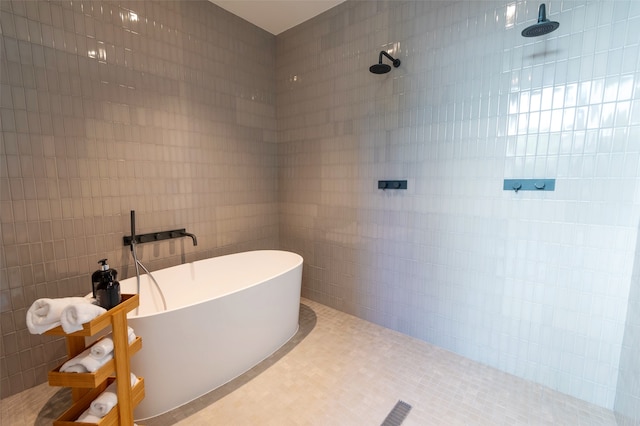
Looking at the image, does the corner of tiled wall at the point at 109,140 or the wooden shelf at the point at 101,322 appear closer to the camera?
the wooden shelf at the point at 101,322

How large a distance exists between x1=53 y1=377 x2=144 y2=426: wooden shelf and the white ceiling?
3026 mm

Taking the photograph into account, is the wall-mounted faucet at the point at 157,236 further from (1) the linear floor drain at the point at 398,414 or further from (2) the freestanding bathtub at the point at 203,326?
(1) the linear floor drain at the point at 398,414

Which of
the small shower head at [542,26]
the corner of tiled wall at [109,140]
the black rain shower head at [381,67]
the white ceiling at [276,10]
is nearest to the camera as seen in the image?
the small shower head at [542,26]

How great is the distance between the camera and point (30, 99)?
5.61 ft

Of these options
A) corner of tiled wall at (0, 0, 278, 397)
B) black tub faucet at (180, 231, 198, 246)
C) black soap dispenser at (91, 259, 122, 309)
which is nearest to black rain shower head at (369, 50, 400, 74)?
corner of tiled wall at (0, 0, 278, 397)

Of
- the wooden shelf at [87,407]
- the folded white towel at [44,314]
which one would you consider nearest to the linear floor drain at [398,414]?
the wooden shelf at [87,407]

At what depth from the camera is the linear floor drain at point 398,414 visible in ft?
5.15

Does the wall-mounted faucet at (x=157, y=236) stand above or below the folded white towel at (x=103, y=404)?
above

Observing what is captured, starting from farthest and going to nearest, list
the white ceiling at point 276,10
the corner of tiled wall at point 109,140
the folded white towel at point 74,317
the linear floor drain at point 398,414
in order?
the white ceiling at point 276,10 < the corner of tiled wall at point 109,140 < the linear floor drain at point 398,414 < the folded white towel at point 74,317

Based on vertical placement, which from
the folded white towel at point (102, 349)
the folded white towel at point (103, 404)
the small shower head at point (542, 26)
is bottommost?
the folded white towel at point (103, 404)

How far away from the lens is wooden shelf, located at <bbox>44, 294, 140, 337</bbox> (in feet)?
3.55

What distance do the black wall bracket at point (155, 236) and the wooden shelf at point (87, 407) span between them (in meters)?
1.10

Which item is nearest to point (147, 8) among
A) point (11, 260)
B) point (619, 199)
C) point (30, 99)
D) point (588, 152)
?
point (30, 99)

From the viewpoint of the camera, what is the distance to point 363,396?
69.4 inches
